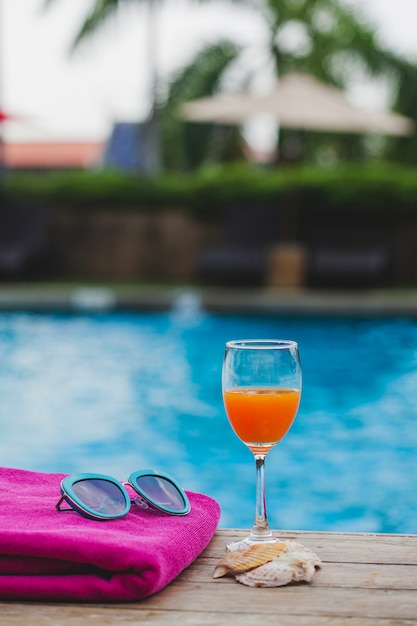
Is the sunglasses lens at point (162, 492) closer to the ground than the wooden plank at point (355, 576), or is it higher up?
higher up

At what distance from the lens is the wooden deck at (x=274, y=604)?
1267 mm

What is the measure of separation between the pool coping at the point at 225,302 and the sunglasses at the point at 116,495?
29.4ft

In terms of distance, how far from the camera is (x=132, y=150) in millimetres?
30484

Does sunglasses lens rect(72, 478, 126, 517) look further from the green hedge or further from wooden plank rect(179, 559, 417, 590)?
the green hedge

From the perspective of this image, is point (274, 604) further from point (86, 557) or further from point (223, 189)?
point (223, 189)

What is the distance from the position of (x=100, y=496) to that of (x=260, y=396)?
0.30m

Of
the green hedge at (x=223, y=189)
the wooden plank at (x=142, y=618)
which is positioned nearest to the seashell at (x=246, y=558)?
the wooden plank at (x=142, y=618)

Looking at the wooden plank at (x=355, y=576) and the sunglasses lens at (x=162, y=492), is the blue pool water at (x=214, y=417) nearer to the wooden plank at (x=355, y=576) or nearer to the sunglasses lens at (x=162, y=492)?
the sunglasses lens at (x=162, y=492)

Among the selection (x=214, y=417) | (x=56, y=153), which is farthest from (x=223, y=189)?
(x=56, y=153)

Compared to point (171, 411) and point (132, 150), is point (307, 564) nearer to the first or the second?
point (171, 411)

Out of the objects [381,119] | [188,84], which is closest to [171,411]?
[381,119]

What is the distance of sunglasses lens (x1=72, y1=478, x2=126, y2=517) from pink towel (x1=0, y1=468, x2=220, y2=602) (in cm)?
2

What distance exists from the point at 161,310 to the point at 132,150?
2003cm

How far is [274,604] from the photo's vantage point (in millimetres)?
1315
